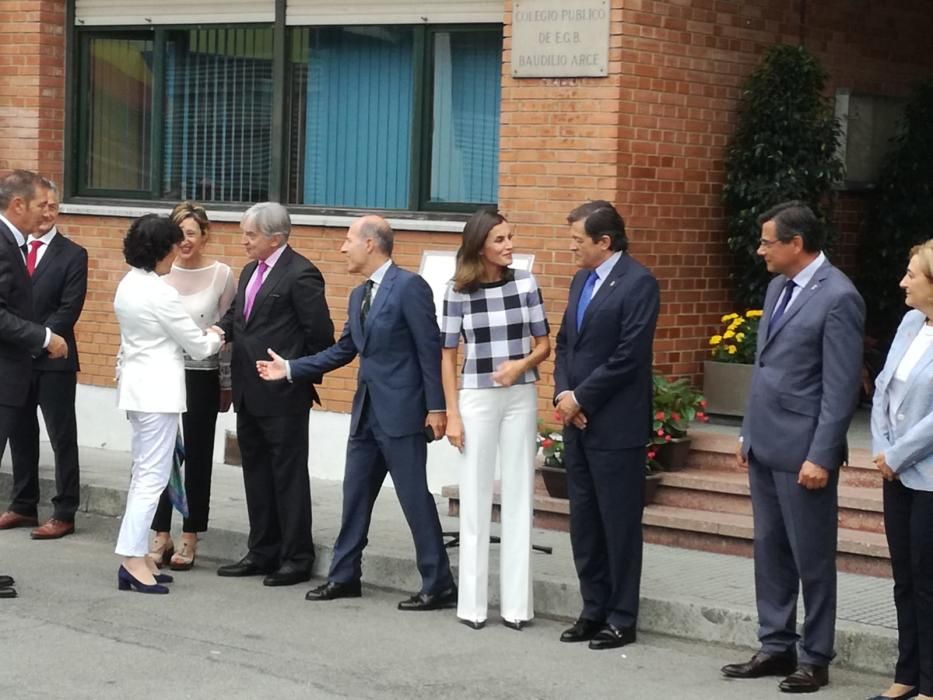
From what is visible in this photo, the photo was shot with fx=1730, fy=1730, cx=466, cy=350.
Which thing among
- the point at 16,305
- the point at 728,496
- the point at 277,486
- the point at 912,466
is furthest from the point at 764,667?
the point at 16,305

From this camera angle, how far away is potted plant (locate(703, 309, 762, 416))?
10.9m

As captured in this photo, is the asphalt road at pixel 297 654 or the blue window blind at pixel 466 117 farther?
the blue window blind at pixel 466 117

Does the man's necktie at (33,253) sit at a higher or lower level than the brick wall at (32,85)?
lower

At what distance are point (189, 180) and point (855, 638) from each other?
7315 mm

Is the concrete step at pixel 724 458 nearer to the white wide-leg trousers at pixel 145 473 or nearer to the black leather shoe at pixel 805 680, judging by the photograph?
the black leather shoe at pixel 805 680

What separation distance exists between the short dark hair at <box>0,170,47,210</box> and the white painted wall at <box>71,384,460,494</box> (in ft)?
10.0

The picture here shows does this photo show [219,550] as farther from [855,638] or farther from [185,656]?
[855,638]

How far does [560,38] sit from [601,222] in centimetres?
306

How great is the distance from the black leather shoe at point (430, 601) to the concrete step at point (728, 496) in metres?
1.88

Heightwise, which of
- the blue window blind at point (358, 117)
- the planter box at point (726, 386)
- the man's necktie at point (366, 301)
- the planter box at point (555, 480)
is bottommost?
the planter box at point (555, 480)

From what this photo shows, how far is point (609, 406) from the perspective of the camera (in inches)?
307

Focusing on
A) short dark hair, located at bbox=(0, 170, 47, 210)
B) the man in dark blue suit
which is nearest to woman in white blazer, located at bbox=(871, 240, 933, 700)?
the man in dark blue suit

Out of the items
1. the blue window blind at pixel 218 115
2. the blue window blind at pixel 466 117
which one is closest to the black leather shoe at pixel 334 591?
the blue window blind at pixel 466 117

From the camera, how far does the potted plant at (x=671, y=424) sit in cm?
Answer: 1005
